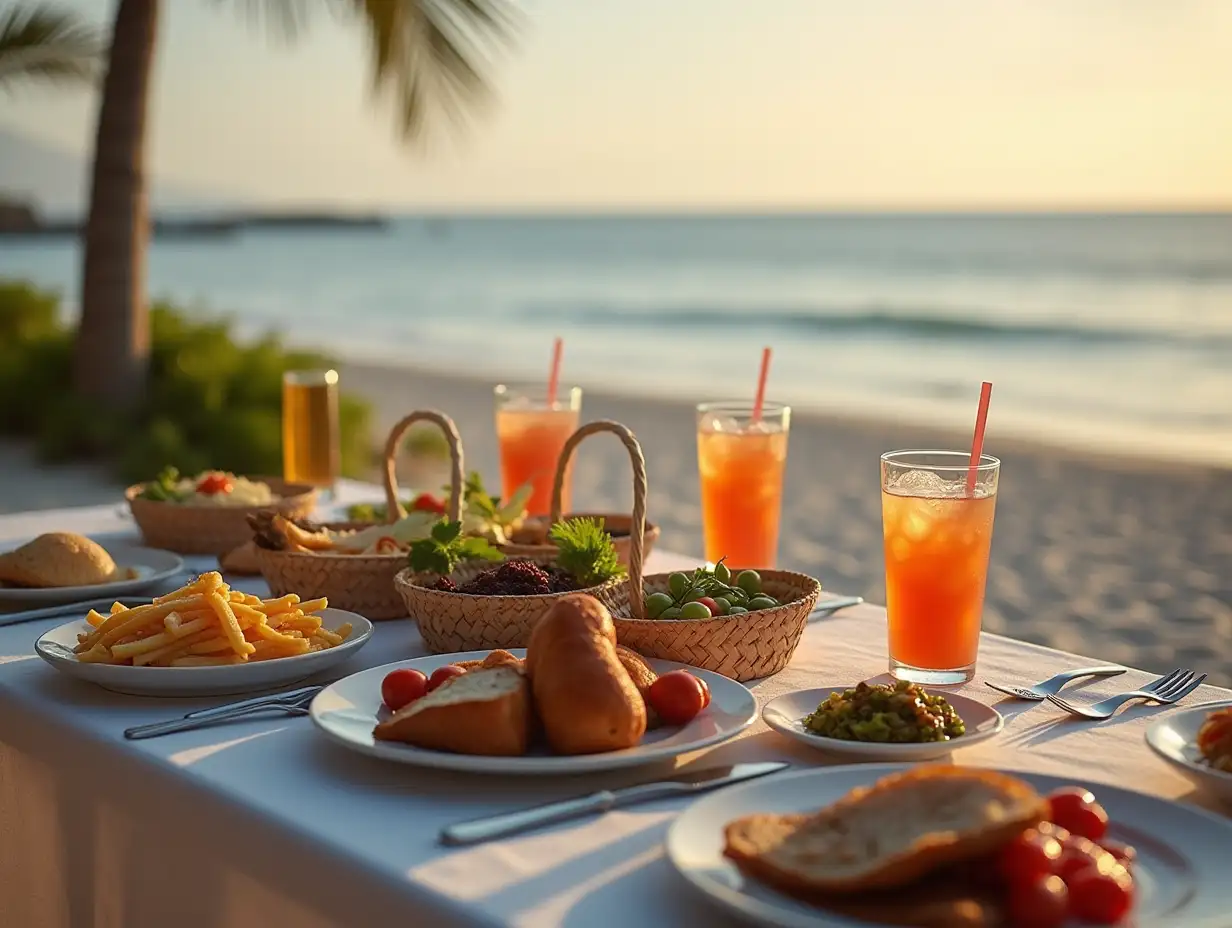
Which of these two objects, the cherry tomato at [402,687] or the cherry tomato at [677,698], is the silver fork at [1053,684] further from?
the cherry tomato at [402,687]

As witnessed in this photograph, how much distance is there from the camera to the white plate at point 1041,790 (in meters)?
1.04

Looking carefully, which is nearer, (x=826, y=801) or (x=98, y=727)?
(x=826, y=801)

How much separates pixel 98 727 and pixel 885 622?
1.27 metres

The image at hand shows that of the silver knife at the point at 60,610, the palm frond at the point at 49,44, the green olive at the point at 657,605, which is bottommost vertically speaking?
the silver knife at the point at 60,610

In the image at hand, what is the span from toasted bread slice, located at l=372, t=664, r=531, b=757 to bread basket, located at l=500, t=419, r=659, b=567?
699 millimetres

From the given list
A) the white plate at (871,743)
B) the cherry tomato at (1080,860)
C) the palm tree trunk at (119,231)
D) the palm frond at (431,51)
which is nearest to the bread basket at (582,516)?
the white plate at (871,743)

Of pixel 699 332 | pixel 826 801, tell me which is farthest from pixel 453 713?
pixel 699 332

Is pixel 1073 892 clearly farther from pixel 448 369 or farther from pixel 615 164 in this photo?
pixel 615 164

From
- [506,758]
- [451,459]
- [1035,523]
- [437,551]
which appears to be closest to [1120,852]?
[506,758]

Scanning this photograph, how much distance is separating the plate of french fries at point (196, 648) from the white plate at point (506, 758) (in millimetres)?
137

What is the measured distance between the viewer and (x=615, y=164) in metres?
43.4

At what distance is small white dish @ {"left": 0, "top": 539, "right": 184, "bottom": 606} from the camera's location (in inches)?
89.0

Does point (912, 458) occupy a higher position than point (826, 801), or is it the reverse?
point (912, 458)

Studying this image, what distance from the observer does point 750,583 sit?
1994mm
